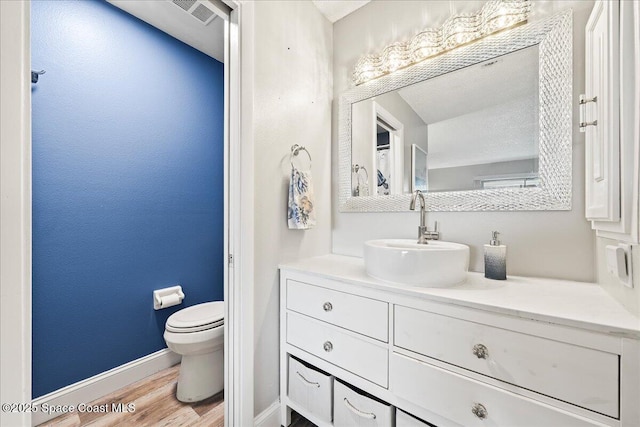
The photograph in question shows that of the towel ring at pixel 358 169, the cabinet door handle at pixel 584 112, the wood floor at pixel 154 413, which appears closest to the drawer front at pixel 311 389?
the wood floor at pixel 154 413

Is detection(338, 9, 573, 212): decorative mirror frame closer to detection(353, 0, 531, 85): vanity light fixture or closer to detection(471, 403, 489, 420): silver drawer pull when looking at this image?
detection(353, 0, 531, 85): vanity light fixture

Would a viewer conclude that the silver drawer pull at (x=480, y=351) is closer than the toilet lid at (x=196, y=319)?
Yes

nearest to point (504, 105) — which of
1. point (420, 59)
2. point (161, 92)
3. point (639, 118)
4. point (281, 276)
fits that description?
point (420, 59)

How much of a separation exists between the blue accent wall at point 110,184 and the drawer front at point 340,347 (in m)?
1.20

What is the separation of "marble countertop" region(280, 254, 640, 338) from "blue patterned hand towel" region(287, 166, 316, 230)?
0.97 feet

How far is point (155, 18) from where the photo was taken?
179 cm

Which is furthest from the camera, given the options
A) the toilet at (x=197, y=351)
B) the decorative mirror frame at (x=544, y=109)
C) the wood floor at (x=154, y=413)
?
the toilet at (x=197, y=351)

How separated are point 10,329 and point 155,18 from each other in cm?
203

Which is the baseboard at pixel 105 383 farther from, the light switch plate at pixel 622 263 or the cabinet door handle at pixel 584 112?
the cabinet door handle at pixel 584 112

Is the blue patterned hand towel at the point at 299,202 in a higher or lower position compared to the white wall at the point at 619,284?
higher

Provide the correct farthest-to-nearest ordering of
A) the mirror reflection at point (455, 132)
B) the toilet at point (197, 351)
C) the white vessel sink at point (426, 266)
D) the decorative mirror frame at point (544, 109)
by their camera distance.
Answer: the toilet at point (197, 351), the mirror reflection at point (455, 132), the decorative mirror frame at point (544, 109), the white vessel sink at point (426, 266)

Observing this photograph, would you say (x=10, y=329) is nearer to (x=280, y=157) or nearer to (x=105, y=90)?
(x=280, y=157)

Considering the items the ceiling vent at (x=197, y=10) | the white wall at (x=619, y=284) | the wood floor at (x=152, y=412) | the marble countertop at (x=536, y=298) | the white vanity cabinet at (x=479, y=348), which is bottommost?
the wood floor at (x=152, y=412)

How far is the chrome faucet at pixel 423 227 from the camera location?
1.30 m
